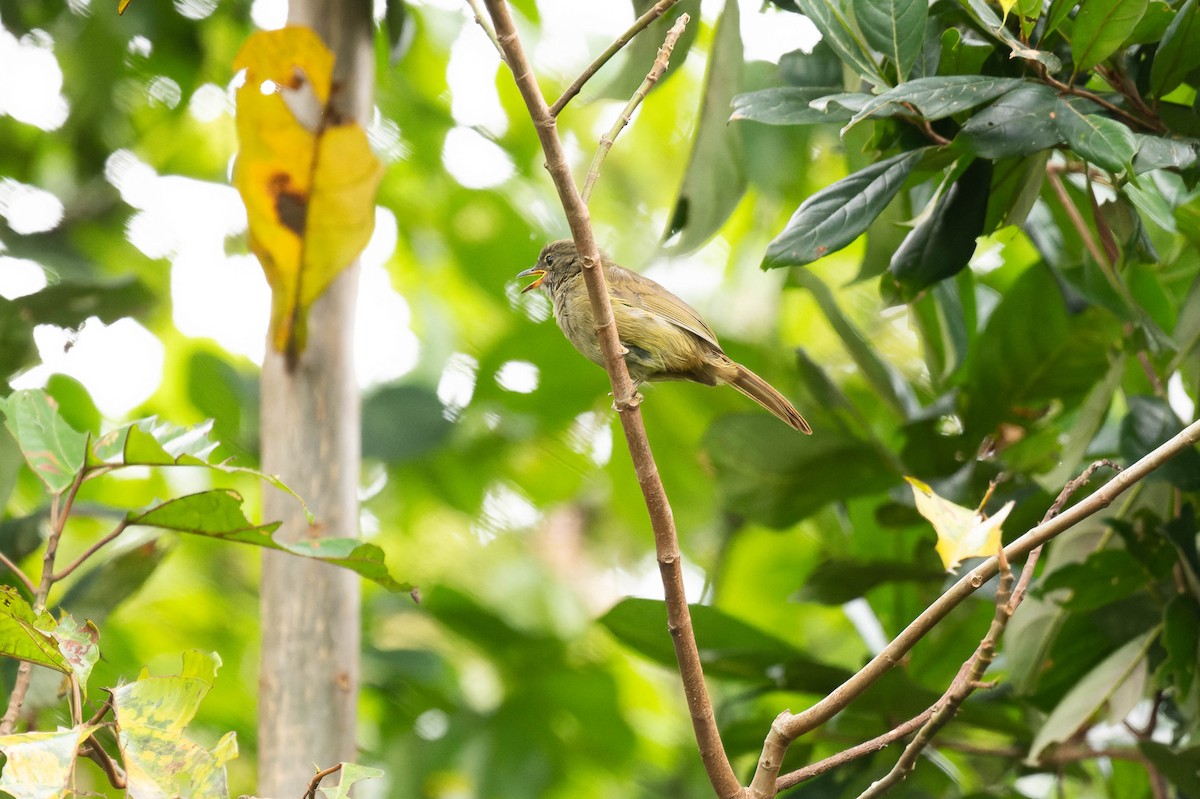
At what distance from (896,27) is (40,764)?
1358mm

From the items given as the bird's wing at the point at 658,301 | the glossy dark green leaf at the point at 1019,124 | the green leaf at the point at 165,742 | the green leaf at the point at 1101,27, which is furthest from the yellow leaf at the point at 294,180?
the green leaf at the point at 1101,27

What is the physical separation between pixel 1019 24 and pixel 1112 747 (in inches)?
64.7

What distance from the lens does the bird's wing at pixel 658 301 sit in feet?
9.14

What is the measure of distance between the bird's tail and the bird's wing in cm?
10

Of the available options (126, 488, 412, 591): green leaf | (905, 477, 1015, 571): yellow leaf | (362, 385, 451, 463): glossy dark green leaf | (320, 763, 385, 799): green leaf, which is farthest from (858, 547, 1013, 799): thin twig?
(362, 385, 451, 463): glossy dark green leaf

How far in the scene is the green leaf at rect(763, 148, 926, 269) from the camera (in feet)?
5.56

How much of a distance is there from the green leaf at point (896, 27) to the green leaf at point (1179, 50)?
0.35 m

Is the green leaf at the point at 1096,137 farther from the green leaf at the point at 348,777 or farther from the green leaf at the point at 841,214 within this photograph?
the green leaf at the point at 348,777

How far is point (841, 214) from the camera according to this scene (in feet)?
5.64

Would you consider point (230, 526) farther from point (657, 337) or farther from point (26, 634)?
point (657, 337)

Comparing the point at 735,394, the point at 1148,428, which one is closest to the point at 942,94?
the point at 1148,428

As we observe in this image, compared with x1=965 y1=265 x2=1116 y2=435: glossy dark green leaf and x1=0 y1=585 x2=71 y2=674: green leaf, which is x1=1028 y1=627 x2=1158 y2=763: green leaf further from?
x1=0 y1=585 x2=71 y2=674: green leaf

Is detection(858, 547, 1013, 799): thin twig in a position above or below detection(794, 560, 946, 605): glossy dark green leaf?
below

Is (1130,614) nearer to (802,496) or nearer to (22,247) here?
(802,496)
